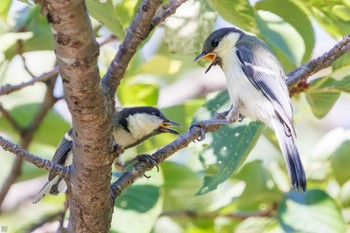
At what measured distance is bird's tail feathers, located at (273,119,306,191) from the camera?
2.06m

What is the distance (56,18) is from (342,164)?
1811 mm

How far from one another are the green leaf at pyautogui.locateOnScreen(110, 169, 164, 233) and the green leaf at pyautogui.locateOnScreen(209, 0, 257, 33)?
0.59 metres

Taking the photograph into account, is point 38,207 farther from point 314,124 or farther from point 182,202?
point 314,124

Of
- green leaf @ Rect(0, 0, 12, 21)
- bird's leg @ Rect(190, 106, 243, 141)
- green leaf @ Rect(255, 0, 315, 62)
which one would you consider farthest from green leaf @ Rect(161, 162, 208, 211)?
green leaf @ Rect(0, 0, 12, 21)

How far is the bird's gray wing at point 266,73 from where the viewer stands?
2316 mm

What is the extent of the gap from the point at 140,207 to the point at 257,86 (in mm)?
533

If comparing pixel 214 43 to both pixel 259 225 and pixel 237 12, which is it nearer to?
pixel 237 12

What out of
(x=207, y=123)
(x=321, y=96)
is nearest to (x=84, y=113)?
(x=207, y=123)

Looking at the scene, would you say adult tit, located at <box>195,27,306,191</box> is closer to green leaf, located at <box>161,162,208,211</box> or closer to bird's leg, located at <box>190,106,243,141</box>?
bird's leg, located at <box>190,106,243,141</box>

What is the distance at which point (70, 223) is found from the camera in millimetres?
1769

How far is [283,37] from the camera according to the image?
2.56 meters

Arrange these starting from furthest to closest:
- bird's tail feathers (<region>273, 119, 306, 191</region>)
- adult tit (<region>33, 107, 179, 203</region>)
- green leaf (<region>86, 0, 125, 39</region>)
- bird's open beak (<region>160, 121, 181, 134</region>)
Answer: bird's open beak (<region>160, 121, 181, 134</region>)
adult tit (<region>33, 107, 179, 203</region>)
bird's tail feathers (<region>273, 119, 306, 191</region>)
green leaf (<region>86, 0, 125, 39</region>)

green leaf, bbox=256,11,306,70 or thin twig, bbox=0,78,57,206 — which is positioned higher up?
green leaf, bbox=256,11,306,70

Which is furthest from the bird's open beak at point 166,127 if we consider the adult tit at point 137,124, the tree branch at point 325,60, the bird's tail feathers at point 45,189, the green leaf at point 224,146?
the tree branch at point 325,60
